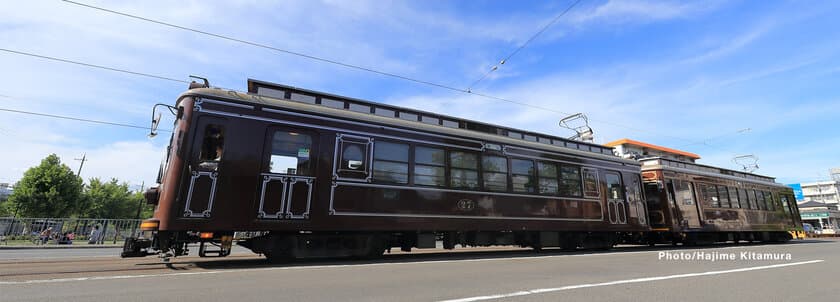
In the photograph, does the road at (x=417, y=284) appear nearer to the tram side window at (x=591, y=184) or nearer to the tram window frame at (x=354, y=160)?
the tram window frame at (x=354, y=160)

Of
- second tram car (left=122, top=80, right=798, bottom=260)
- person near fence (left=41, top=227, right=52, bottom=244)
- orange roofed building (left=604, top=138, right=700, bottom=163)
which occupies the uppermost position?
orange roofed building (left=604, top=138, right=700, bottom=163)

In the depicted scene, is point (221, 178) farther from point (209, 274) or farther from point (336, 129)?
point (336, 129)

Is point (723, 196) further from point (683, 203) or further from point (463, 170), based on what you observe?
point (463, 170)

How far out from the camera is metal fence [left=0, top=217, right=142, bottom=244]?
1522cm

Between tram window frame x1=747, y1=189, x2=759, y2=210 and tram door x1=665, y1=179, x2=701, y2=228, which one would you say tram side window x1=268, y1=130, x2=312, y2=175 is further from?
tram window frame x1=747, y1=189, x2=759, y2=210

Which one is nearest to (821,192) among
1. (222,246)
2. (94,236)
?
(222,246)

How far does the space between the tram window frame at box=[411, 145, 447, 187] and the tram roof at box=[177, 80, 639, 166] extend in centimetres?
48

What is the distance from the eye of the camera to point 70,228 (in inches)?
650

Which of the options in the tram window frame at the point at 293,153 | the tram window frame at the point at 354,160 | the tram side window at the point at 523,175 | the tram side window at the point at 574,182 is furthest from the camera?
the tram side window at the point at 574,182

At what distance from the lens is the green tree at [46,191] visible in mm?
24484

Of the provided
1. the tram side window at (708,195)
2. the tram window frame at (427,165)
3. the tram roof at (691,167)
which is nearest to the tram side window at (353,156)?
the tram window frame at (427,165)

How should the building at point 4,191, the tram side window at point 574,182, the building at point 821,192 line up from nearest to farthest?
the tram side window at point 574,182 < the building at point 4,191 < the building at point 821,192

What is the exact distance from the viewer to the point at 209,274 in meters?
4.78

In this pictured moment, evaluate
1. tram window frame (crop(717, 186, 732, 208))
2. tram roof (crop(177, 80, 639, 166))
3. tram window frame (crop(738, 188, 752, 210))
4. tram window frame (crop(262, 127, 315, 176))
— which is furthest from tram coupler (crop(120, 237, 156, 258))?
tram window frame (crop(738, 188, 752, 210))
